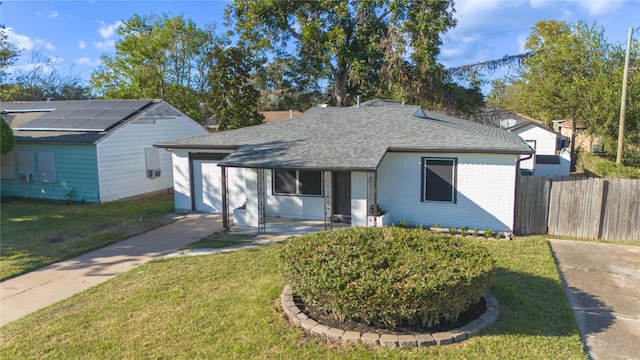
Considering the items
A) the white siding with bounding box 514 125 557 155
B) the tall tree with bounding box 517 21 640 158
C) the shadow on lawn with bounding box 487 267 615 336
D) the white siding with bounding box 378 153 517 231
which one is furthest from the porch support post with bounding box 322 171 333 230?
the tall tree with bounding box 517 21 640 158

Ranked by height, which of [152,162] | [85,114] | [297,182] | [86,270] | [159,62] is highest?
[159,62]

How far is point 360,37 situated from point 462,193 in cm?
1695

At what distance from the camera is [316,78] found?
28.6 metres

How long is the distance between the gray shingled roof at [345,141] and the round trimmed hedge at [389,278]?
14.0ft

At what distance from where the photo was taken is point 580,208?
445 inches

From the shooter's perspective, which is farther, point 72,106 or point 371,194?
point 72,106

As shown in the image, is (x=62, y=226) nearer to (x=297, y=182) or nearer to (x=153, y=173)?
(x=153, y=173)

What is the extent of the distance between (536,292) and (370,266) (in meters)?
3.38

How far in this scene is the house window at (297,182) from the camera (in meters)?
12.9

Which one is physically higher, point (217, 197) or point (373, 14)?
point (373, 14)

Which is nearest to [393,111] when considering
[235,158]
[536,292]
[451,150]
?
[451,150]

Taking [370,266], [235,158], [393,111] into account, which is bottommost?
[370,266]

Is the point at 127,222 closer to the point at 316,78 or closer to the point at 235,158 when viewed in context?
the point at 235,158

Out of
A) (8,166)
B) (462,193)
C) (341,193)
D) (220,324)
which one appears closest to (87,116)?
→ (8,166)
